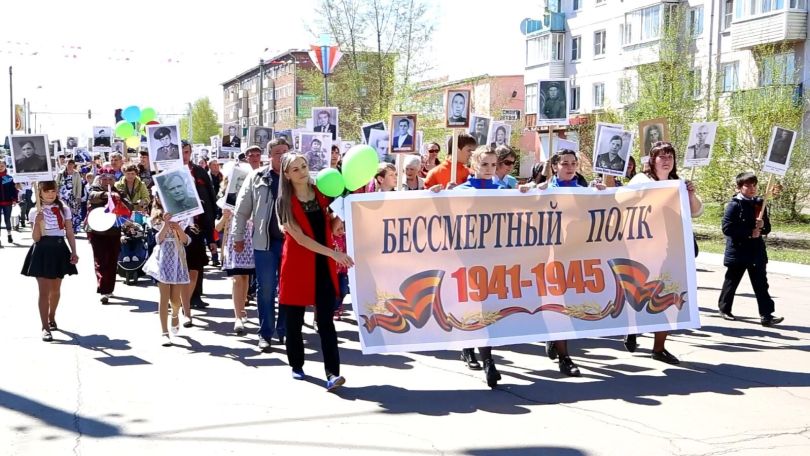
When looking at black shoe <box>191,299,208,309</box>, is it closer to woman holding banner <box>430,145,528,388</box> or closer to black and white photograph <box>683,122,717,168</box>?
woman holding banner <box>430,145,528,388</box>

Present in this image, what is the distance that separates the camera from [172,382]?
7.16 meters

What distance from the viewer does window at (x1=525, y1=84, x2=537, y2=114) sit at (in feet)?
184

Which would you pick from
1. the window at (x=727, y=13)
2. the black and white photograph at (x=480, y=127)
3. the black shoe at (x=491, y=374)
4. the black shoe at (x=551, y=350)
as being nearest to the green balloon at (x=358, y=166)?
the black shoe at (x=491, y=374)

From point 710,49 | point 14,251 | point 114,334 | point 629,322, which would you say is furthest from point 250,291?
point 710,49

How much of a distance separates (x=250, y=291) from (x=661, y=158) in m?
5.97

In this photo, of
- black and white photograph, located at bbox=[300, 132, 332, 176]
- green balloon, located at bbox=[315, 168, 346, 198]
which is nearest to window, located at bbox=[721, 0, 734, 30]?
black and white photograph, located at bbox=[300, 132, 332, 176]

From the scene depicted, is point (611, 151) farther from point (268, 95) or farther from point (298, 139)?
point (268, 95)

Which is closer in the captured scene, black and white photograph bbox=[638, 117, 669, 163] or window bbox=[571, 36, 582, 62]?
black and white photograph bbox=[638, 117, 669, 163]

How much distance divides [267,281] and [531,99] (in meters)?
49.3

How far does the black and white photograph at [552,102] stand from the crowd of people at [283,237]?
0.77 meters

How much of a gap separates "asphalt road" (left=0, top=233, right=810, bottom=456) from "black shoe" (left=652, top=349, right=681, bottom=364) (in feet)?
0.54

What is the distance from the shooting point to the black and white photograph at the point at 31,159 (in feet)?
31.9

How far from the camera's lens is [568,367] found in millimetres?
7441

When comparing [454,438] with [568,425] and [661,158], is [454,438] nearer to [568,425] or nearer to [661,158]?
[568,425]
